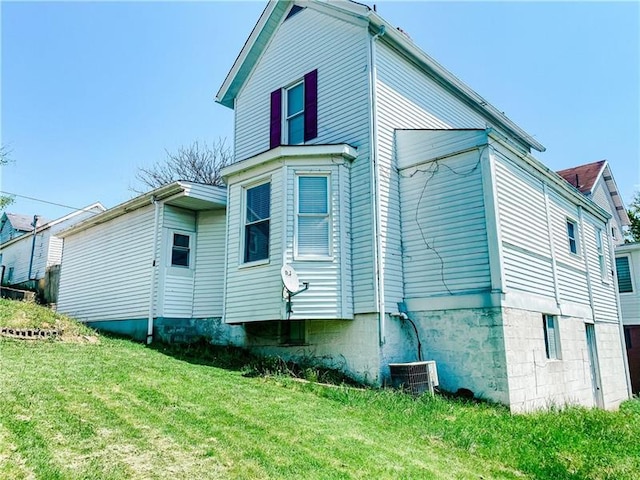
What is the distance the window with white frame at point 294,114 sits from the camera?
455 inches

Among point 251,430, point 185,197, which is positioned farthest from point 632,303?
point 251,430

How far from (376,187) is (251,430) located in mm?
5797

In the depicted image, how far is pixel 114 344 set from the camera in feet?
33.4

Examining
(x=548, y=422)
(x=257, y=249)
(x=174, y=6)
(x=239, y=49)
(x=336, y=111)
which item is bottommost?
(x=548, y=422)

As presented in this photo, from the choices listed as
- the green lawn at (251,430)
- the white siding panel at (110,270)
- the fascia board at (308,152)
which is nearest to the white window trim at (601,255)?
the green lawn at (251,430)

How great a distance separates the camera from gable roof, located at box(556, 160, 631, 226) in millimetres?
19450

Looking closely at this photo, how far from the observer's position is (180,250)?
40.6ft

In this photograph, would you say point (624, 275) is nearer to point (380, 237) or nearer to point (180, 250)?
point (380, 237)

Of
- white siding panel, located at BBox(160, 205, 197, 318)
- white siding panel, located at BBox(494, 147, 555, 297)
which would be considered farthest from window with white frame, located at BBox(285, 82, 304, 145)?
white siding panel, located at BBox(494, 147, 555, 297)


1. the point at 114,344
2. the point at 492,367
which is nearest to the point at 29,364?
the point at 114,344

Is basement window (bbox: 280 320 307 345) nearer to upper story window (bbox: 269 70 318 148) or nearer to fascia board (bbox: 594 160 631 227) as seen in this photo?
upper story window (bbox: 269 70 318 148)

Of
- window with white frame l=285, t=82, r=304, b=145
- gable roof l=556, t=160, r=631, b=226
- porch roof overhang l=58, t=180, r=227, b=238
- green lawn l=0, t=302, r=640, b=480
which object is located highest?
gable roof l=556, t=160, r=631, b=226

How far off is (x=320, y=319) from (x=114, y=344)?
479 cm

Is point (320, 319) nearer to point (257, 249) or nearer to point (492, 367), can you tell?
point (257, 249)
